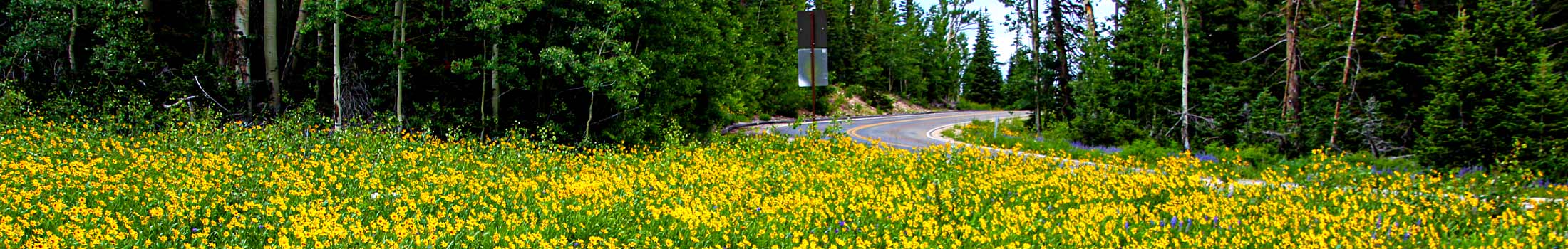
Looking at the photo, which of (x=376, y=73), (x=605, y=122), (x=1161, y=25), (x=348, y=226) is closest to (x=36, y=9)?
(x=376, y=73)

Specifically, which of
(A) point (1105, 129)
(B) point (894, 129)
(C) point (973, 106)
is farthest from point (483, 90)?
(C) point (973, 106)

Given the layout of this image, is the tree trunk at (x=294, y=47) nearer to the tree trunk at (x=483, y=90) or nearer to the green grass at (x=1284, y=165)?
the tree trunk at (x=483, y=90)

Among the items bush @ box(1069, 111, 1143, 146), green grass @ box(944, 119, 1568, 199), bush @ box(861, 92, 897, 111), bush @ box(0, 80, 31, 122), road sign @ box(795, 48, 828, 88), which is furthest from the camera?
bush @ box(861, 92, 897, 111)

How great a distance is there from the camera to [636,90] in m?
14.1

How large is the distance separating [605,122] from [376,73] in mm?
4000

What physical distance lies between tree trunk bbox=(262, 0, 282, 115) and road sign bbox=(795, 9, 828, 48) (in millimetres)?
8330

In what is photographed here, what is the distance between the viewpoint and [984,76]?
61656 mm

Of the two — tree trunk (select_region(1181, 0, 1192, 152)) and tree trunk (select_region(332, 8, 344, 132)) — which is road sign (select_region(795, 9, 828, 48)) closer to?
tree trunk (select_region(332, 8, 344, 132))

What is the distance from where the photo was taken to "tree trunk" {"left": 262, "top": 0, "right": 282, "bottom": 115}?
13.1 meters

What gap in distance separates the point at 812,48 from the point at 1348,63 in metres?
10.1

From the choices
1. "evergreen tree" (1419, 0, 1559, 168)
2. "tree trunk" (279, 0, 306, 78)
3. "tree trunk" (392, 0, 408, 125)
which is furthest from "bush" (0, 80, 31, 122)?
"evergreen tree" (1419, 0, 1559, 168)

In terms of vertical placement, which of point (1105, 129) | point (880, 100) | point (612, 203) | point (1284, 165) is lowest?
point (1284, 165)

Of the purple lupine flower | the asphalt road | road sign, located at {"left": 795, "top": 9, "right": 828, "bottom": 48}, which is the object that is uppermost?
road sign, located at {"left": 795, "top": 9, "right": 828, "bottom": 48}

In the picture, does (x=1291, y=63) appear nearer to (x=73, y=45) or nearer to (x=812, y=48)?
(x=812, y=48)
